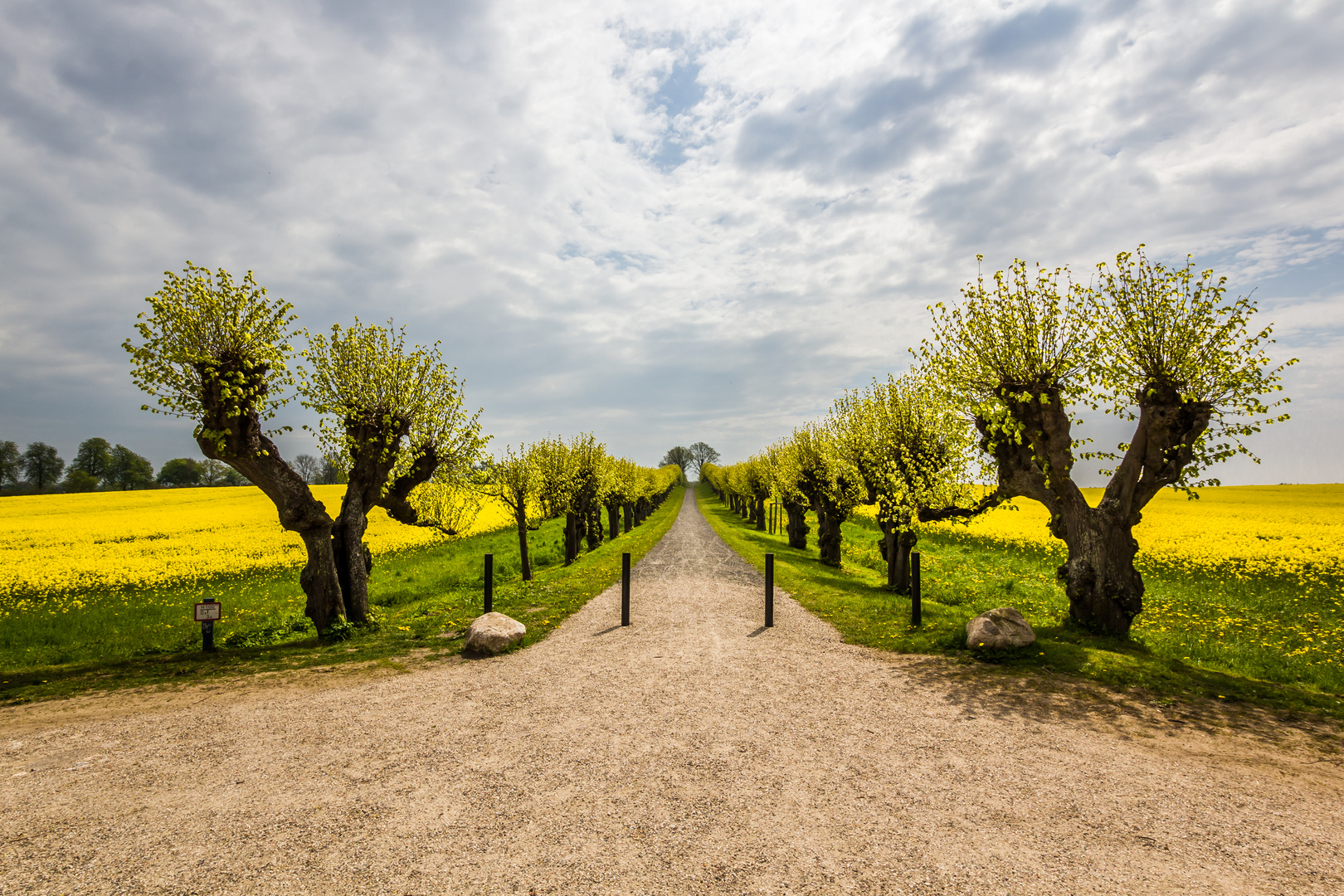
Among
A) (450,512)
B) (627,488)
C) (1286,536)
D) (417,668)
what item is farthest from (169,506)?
(1286,536)

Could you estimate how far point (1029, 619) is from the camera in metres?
14.9

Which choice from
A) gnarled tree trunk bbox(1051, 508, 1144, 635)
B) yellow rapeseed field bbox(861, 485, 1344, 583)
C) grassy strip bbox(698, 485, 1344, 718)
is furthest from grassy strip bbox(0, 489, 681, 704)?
yellow rapeseed field bbox(861, 485, 1344, 583)

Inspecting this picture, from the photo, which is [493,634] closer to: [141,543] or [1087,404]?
[1087,404]

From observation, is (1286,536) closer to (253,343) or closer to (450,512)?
(450,512)

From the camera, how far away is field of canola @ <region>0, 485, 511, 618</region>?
22.4 m

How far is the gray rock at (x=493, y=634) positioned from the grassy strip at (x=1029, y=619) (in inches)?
299

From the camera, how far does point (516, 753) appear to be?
7164mm

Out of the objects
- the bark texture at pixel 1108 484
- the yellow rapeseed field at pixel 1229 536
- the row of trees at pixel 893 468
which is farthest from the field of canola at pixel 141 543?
the yellow rapeseed field at pixel 1229 536

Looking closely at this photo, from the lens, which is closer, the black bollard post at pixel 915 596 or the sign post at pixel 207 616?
the sign post at pixel 207 616

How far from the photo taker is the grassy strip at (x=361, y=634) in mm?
10609

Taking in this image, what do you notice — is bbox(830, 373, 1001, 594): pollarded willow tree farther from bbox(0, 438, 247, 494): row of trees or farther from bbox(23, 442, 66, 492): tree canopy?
bbox(23, 442, 66, 492): tree canopy

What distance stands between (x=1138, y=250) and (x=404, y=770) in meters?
16.8

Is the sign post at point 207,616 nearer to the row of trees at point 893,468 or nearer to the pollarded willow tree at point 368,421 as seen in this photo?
the pollarded willow tree at point 368,421

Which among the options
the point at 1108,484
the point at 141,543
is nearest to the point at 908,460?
the point at 1108,484
